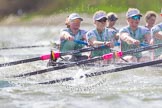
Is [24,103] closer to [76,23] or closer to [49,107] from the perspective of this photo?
[49,107]

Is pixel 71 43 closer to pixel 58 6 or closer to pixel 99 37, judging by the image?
pixel 99 37

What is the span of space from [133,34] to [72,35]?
1292 mm

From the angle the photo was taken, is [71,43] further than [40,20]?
No

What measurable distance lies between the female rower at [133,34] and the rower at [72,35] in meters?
0.91

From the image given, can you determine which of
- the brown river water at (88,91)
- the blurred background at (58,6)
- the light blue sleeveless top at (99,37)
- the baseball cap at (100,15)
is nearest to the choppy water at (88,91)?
the brown river water at (88,91)

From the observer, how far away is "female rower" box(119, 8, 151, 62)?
9984 millimetres

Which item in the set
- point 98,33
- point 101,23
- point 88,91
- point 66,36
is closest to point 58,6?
point 66,36

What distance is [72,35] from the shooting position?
10.9m

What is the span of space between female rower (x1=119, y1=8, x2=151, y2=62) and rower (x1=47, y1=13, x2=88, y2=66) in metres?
0.91

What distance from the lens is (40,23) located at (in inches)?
1124

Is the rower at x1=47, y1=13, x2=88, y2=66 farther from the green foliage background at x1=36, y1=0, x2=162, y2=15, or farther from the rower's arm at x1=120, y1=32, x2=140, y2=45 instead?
the green foliage background at x1=36, y1=0, x2=162, y2=15

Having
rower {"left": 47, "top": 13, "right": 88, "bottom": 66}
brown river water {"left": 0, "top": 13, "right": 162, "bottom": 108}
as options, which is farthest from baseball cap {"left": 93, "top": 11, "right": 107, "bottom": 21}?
brown river water {"left": 0, "top": 13, "right": 162, "bottom": 108}

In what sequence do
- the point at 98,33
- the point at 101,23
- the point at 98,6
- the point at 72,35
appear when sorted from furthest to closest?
the point at 98,6
the point at 72,35
the point at 98,33
the point at 101,23

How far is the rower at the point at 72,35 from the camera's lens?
1066cm
